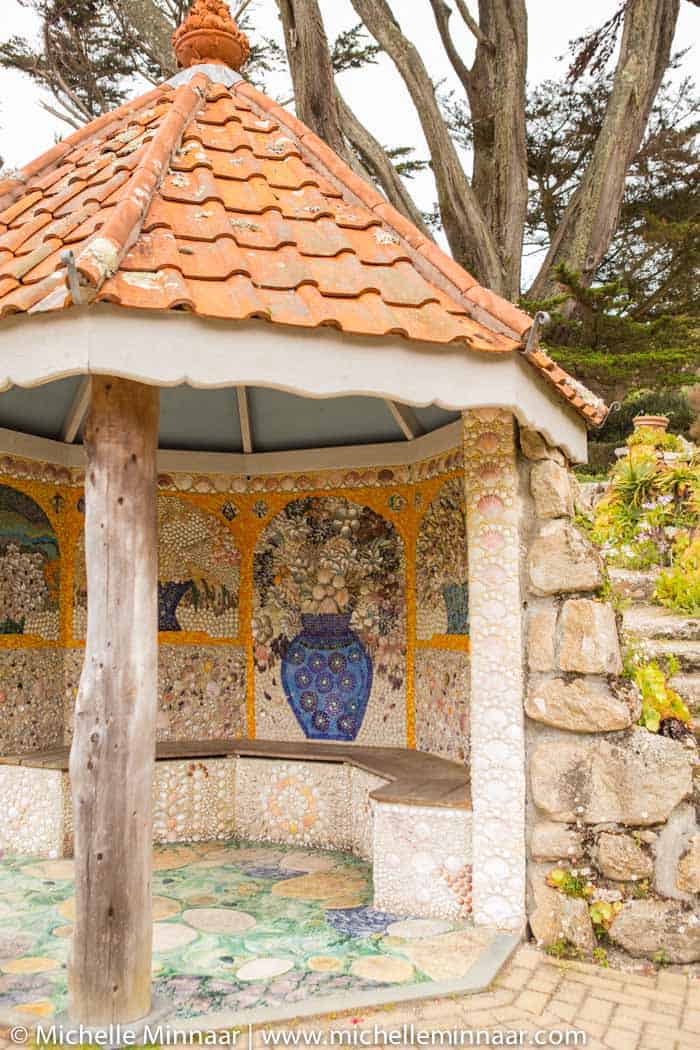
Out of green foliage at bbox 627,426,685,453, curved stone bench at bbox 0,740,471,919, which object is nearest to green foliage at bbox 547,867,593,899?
curved stone bench at bbox 0,740,471,919

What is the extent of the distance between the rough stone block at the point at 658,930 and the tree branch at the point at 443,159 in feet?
24.7

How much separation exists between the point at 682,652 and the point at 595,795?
2856mm

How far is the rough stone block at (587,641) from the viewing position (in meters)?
3.99

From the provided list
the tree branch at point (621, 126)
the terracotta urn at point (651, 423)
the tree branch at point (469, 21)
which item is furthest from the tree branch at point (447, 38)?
the terracotta urn at point (651, 423)

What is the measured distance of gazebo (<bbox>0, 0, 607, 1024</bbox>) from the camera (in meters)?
3.04

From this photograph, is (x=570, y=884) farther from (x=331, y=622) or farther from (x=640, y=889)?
(x=331, y=622)

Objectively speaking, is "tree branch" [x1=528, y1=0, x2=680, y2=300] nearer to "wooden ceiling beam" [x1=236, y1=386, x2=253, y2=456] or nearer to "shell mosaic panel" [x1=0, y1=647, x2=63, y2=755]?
"wooden ceiling beam" [x1=236, y1=386, x2=253, y2=456]

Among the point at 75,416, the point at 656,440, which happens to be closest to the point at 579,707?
the point at 75,416

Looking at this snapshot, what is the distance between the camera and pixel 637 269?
45.5 feet

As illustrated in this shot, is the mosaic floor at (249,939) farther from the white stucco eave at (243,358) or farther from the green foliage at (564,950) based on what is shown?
the white stucco eave at (243,358)

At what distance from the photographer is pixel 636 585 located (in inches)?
333

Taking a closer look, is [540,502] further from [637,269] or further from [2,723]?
A: [637,269]

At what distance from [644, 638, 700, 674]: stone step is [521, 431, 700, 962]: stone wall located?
2.26m

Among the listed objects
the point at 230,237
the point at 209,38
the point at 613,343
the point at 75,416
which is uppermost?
the point at 613,343
